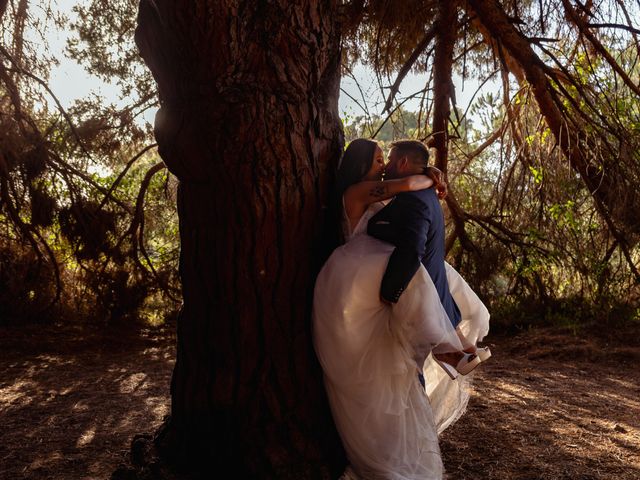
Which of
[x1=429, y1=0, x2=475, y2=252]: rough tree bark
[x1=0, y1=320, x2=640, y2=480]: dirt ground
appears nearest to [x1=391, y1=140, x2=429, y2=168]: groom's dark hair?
[x1=0, y1=320, x2=640, y2=480]: dirt ground

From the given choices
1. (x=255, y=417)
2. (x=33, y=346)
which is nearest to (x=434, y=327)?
(x=255, y=417)

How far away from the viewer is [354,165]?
3092 mm

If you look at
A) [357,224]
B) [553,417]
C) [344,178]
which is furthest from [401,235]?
[553,417]

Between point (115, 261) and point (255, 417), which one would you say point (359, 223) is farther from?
point (115, 261)

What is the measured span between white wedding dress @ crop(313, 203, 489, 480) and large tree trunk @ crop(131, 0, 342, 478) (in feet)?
0.40

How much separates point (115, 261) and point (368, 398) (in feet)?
16.6

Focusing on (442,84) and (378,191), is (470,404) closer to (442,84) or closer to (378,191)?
(378,191)

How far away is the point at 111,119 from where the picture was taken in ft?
22.2

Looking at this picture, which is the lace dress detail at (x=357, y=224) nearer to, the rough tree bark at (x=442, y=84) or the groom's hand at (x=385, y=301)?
the groom's hand at (x=385, y=301)

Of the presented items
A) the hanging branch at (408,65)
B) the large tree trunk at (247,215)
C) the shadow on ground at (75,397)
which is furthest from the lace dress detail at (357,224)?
the hanging branch at (408,65)

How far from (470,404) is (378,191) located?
7.19ft

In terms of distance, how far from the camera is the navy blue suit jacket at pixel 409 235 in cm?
284

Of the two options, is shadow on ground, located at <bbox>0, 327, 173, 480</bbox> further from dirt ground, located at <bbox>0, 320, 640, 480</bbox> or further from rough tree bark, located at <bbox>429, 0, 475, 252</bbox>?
rough tree bark, located at <bbox>429, 0, 475, 252</bbox>

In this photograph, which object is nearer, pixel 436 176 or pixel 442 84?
pixel 436 176
